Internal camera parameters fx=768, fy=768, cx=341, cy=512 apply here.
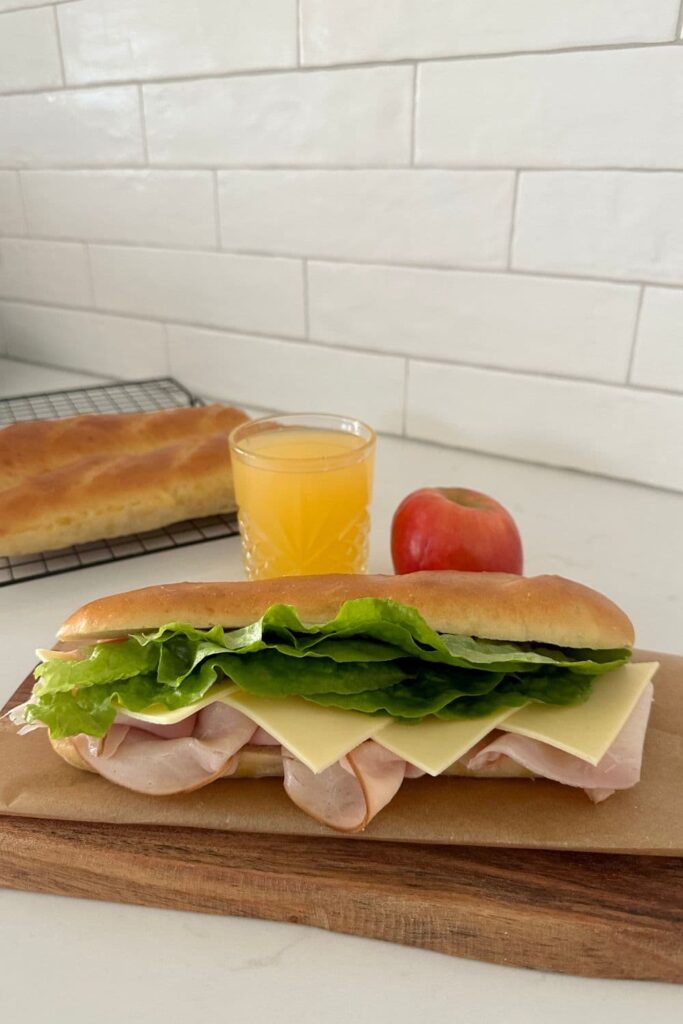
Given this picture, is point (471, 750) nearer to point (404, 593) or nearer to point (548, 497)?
point (404, 593)

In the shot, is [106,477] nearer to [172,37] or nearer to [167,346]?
[167,346]

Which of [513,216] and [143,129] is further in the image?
[143,129]

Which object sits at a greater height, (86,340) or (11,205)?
(11,205)

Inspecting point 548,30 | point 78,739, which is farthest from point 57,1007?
point 548,30

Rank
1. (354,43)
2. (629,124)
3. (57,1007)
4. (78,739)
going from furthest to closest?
(354,43) → (629,124) → (78,739) → (57,1007)

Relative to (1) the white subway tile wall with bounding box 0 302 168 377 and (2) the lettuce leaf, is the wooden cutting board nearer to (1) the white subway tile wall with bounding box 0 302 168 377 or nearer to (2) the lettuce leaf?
(2) the lettuce leaf

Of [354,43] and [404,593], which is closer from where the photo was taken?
[404,593]

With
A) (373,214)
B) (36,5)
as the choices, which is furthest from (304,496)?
(36,5)
